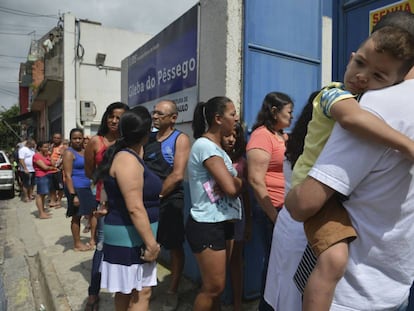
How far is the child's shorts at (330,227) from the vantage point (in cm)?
111

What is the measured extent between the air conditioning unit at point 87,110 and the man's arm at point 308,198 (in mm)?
13872

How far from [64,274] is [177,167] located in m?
2.13

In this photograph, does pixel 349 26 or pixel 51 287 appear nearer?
pixel 349 26

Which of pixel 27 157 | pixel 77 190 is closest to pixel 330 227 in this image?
Result: pixel 77 190

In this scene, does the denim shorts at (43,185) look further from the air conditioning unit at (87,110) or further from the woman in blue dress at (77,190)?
the air conditioning unit at (87,110)

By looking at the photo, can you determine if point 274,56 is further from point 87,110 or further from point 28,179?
point 87,110

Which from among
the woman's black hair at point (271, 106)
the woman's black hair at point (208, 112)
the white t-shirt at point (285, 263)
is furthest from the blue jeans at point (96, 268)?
the white t-shirt at point (285, 263)

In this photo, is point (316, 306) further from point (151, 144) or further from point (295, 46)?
point (295, 46)

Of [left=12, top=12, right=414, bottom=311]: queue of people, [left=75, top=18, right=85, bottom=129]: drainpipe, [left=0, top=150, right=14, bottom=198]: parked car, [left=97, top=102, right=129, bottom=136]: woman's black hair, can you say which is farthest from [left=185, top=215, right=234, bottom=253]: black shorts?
[left=75, top=18, right=85, bottom=129]: drainpipe

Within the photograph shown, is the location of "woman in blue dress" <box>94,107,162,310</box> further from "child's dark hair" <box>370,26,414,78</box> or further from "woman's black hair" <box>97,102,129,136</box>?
"child's dark hair" <box>370,26,414,78</box>

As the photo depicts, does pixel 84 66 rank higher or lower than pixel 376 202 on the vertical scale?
higher

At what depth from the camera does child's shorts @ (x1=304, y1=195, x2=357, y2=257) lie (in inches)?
43.6

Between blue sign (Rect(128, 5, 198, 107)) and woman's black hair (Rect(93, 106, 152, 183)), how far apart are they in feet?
4.62

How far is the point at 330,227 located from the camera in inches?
44.1
